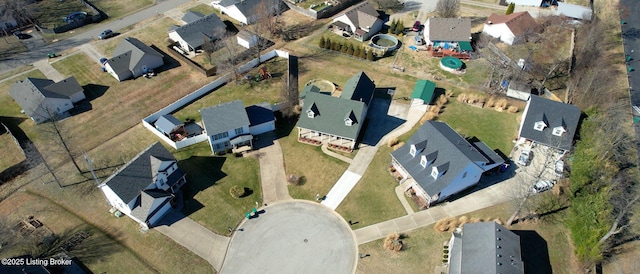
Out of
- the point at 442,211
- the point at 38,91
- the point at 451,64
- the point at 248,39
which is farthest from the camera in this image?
the point at 248,39

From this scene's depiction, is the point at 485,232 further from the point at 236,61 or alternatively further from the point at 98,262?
the point at 236,61

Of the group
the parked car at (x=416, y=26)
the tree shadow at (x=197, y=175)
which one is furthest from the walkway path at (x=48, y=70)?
the parked car at (x=416, y=26)

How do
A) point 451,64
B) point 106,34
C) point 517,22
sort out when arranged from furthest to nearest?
point 106,34 < point 517,22 < point 451,64

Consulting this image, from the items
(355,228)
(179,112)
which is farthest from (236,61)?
(355,228)

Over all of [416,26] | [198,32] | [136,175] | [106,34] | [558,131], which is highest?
[558,131]

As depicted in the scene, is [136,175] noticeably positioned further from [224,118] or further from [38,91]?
[38,91]

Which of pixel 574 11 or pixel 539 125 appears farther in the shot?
pixel 574 11

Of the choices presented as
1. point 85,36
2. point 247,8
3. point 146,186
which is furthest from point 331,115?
point 85,36
